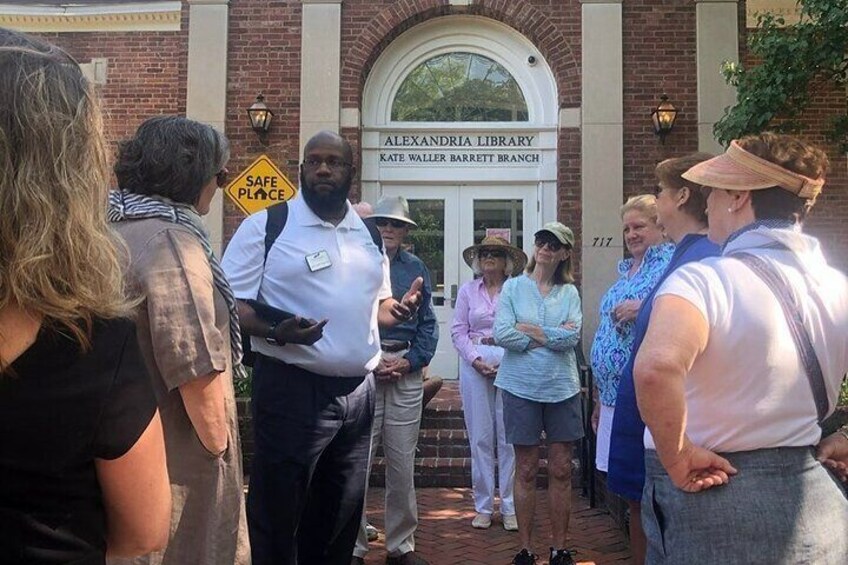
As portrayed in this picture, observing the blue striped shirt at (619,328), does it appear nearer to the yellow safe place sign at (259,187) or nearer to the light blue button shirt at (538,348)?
the light blue button shirt at (538,348)

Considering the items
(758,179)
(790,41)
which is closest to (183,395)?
(758,179)

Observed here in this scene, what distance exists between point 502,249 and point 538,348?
1.32 meters

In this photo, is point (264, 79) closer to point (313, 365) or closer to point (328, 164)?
point (328, 164)

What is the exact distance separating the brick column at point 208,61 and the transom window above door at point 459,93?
2.34m

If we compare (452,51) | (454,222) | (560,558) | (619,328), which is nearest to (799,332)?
(619,328)

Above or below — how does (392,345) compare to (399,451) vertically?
above

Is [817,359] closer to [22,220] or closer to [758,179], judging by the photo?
[758,179]

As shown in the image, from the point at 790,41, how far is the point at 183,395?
7.37 meters

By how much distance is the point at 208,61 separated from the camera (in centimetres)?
1011

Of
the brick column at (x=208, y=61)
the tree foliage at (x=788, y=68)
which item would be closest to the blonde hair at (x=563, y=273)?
the tree foliage at (x=788, y=68)

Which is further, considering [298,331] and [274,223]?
[274,223]

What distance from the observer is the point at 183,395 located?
2.09 meters

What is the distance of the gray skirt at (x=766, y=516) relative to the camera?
72.0 inches

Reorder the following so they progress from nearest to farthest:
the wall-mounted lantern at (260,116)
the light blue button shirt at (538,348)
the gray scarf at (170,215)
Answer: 1. the gray scarf at (170,215)
2. the light blue button shirt at (538,348)
3. the wall-mounted lantern at (260,116)
